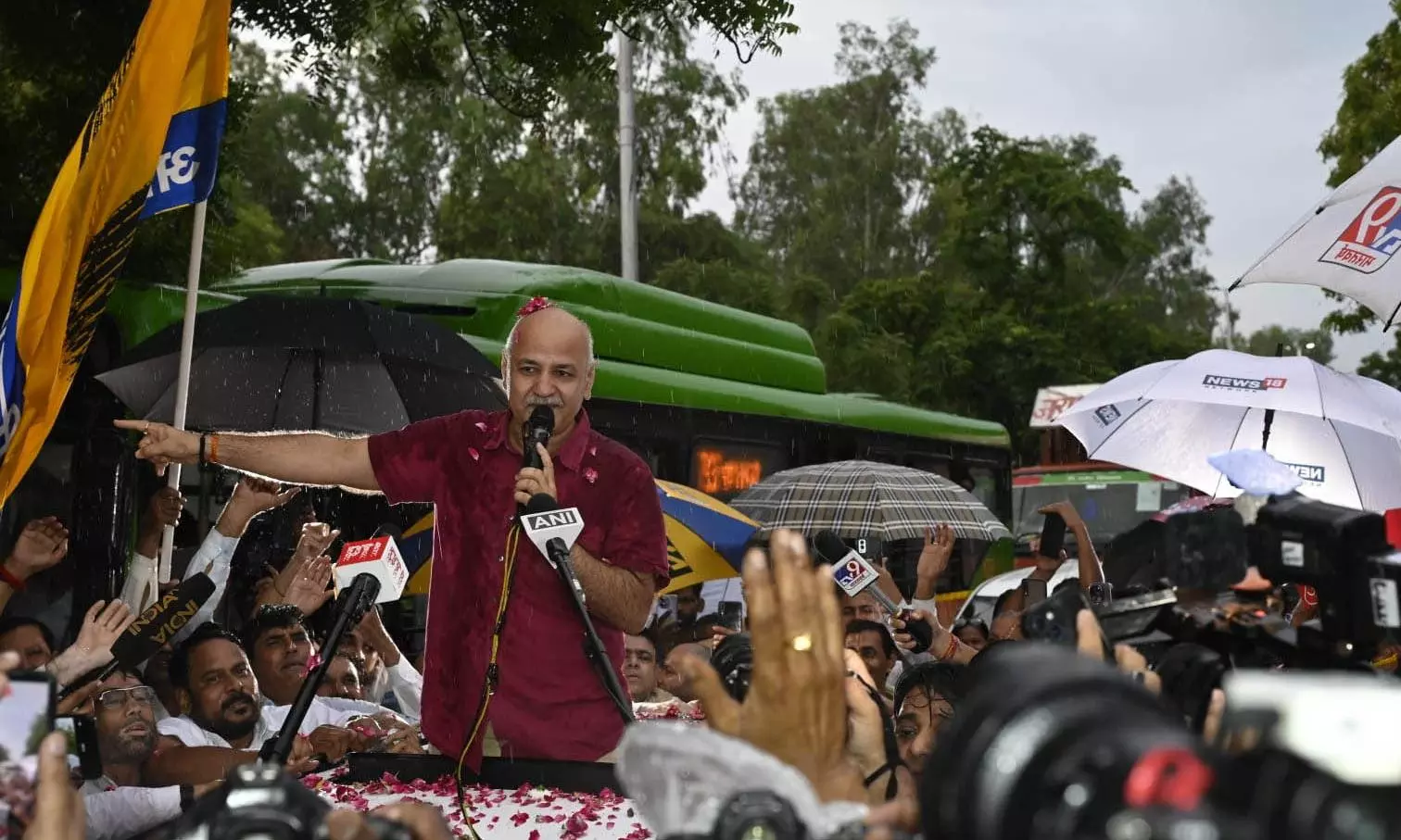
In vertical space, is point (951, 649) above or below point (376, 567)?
below

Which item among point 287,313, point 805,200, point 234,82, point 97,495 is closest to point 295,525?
point 97,495

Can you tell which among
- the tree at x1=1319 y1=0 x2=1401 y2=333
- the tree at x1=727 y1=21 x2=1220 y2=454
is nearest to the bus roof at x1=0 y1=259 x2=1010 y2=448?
the tree at x1=1319 y1=0 x2=1401 y2=333

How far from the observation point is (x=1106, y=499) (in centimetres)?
1928

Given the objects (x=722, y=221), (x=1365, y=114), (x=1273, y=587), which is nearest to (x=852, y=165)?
(x=722, y=221)

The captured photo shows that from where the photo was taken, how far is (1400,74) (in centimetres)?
2189

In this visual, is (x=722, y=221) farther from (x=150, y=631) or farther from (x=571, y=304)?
(x=150, y=631)

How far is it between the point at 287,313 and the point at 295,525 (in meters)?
1.58

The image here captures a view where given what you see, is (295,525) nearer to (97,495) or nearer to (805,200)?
(97,495)

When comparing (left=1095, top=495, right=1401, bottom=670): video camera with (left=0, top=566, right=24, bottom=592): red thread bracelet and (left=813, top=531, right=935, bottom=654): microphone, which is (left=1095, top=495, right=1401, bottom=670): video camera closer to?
(left=813, top=531, right=935, bottom=654): microphone

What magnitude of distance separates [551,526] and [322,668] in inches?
21.0

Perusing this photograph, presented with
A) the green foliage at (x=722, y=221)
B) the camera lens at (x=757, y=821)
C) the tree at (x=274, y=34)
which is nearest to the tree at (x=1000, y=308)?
the green foliage at (x=722, y=221)

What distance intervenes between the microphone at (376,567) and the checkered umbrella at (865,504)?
261 inches

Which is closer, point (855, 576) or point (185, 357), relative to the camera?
point (185, 357)

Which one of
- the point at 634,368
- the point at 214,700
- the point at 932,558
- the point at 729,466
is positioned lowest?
the point at 214,700
